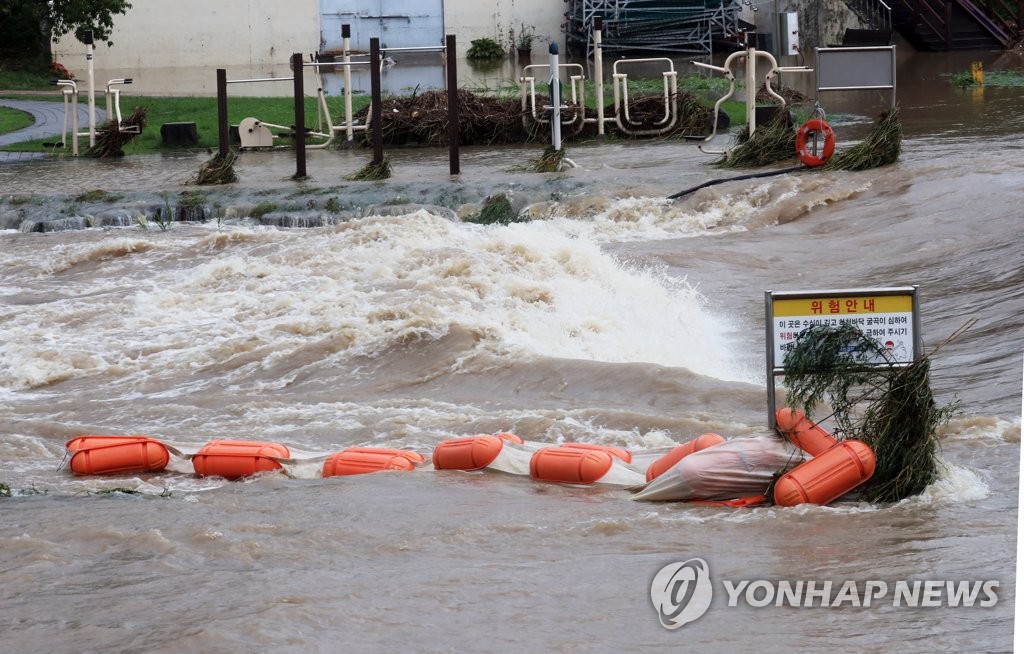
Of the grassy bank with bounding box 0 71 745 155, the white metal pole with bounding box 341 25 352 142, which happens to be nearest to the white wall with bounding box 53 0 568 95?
the grassy bank with bounding box 0 71 745 155

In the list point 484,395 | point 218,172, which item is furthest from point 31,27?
point 484,395

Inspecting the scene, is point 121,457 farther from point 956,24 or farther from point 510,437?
point 956,24

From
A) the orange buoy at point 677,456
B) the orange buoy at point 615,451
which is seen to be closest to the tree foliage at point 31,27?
the orange buoy at point 615,451

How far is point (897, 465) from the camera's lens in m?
6.18

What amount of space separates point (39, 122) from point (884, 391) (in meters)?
23.1

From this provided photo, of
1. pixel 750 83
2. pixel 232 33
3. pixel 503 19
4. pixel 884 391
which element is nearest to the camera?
pixel 884 391

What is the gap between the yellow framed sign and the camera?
6.18 m

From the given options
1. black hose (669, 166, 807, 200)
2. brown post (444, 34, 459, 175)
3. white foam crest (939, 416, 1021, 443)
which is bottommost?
white foam crest (939, 416, 1021, 443)

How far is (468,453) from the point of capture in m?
7.36

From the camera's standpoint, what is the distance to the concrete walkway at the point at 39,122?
22.2m

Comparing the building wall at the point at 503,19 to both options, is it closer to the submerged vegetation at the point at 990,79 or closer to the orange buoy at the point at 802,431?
the submerged vegetation at the point at 990,79

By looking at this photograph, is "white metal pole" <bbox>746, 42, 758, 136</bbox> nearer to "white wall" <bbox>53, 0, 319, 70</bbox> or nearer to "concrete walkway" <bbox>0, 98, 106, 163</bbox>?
"concrete walkway" <bbox>0, 98, 106, 163</bbox>

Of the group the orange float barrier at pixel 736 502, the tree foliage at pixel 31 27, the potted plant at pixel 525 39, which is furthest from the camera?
the potted plant at pixel 525 39

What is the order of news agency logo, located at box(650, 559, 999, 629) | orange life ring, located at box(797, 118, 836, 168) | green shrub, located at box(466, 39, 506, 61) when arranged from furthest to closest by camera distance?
green shrub, located at box(466, 39, 506, 61) < orange life ring, located at box(797, 118, 836, 168) < news agency logo, located at box(650, 559, 999, 629)
